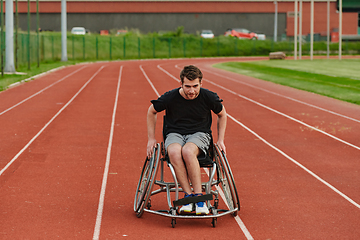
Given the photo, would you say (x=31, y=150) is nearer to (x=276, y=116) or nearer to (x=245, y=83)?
(x=276, y=116)

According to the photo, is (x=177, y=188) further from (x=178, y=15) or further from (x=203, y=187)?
(x=178, y=15)

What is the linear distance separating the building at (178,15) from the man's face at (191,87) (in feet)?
203

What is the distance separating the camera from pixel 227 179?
493 centimetres

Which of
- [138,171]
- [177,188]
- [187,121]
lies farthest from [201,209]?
[138,171]

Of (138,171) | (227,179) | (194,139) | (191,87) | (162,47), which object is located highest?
(162,47)

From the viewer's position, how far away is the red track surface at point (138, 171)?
485cm

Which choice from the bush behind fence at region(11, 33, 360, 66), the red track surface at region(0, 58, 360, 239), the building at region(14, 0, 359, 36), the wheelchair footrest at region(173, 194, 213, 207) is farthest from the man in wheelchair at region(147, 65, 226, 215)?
the building at region(14, 0, 359, 36)

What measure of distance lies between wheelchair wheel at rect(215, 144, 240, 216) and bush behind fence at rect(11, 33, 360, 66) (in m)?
37.5

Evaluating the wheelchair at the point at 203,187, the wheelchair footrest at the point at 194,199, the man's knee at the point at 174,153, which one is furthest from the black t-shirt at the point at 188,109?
the wheelchair footrest at the point at 194,199

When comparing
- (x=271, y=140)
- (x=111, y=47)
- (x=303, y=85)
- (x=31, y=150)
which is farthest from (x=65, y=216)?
(x=111, y=47)

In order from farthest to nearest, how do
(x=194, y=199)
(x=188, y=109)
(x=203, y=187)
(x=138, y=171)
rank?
1. (x=138, y=171)
2. (x=203, y=187)
3. (x=188, y=109)
4. (x=194, y=199)

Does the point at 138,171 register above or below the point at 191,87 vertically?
below

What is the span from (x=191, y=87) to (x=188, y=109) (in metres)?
0.29

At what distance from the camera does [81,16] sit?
6538 centimetres
